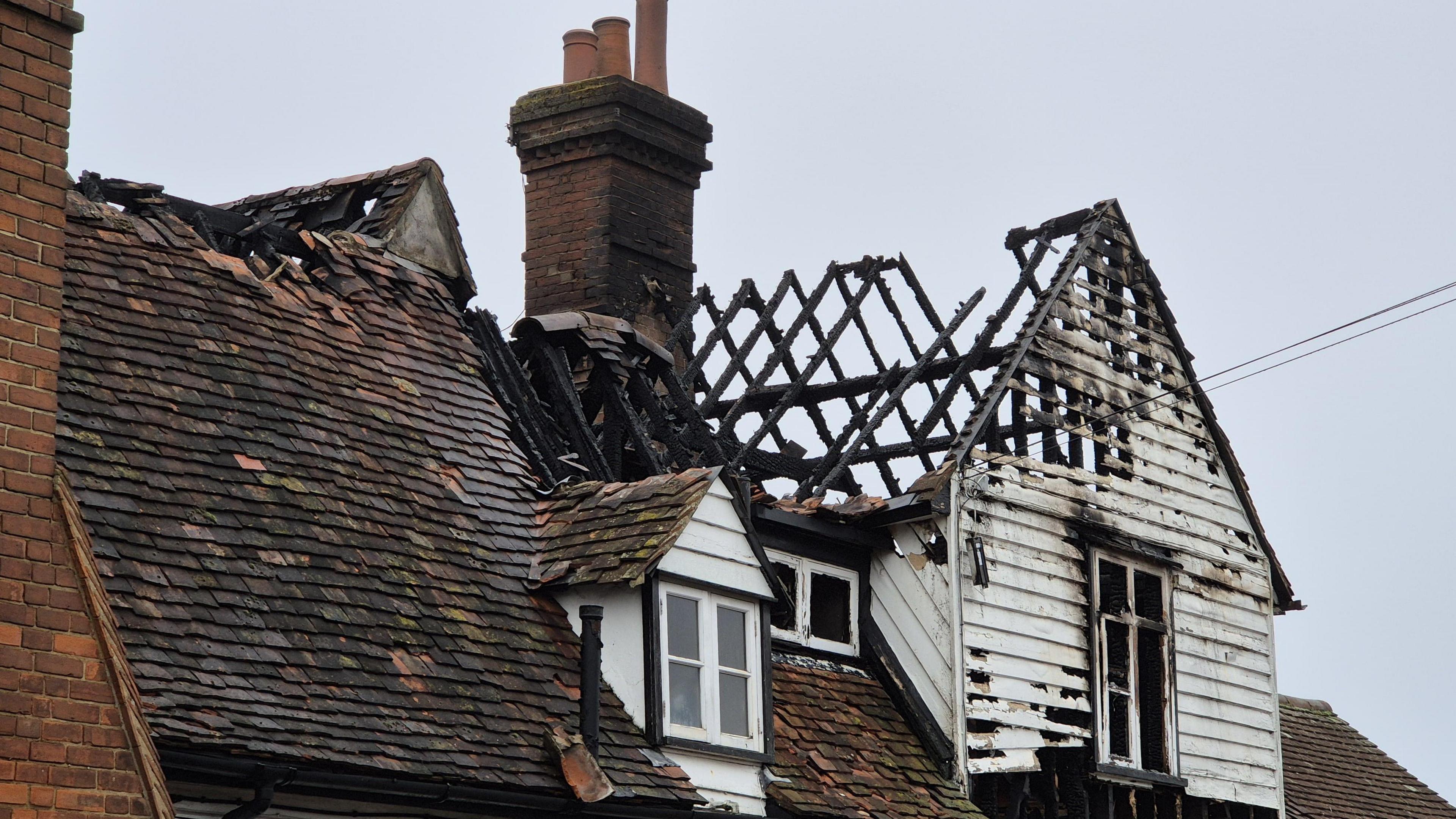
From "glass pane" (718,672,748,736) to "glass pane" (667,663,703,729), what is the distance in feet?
0.53

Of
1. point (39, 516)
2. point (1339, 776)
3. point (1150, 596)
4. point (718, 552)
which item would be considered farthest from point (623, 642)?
point (1339, 776)

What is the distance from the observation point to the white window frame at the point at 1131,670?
1714 centimetres

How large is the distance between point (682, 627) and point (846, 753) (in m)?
2.21

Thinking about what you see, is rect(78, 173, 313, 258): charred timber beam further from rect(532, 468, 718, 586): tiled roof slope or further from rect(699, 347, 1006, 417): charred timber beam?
rect(699, 347, 1006, 417): charred timber beam

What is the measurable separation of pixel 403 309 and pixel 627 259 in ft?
15.0

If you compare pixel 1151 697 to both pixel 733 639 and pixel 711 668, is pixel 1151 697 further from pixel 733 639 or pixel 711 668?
pixel 711 668

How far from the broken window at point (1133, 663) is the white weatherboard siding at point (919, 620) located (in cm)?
191

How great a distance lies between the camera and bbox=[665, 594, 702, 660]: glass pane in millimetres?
13070

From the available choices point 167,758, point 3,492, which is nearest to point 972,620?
point 167,758

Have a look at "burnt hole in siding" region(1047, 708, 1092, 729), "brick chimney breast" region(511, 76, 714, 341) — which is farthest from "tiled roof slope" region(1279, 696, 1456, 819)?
"brick chimney breast" region(511, 76, 714, 341)

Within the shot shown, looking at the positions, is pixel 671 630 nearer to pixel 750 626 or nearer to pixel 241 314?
pixel 750 626

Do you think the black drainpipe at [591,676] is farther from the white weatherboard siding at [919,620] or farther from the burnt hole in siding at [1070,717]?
the burnt hole in siding at [1070,717]

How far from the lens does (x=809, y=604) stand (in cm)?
1565

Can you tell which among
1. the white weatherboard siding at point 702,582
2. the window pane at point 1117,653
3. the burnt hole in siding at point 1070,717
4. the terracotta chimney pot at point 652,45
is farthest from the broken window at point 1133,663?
the terracotta chimney pot at point 652,45
